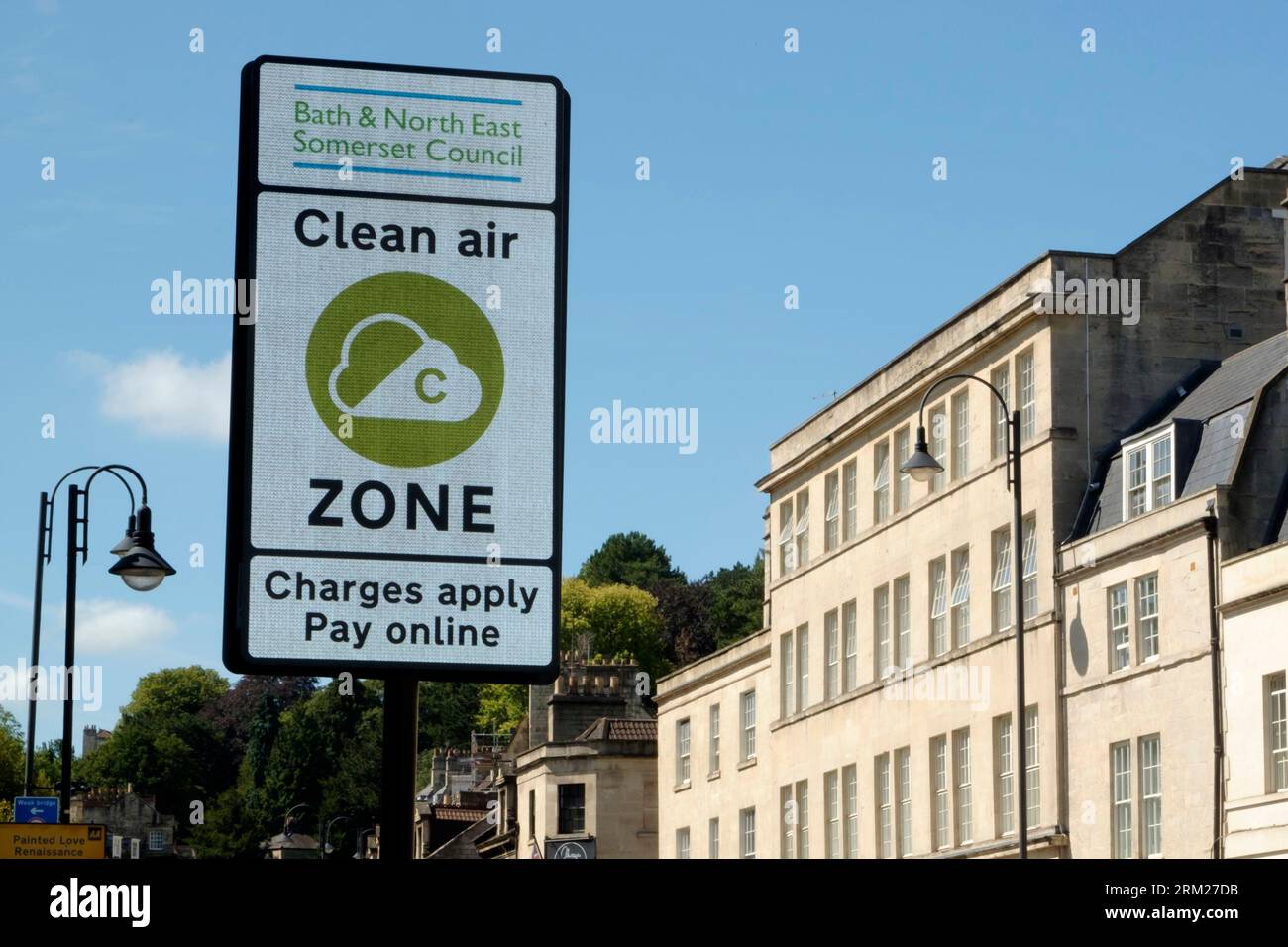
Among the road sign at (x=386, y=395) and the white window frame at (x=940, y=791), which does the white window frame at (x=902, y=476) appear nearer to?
the white window frame at (x=940, y=791)

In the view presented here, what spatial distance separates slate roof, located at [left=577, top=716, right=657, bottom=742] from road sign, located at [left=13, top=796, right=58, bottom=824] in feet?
183

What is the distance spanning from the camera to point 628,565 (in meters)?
166

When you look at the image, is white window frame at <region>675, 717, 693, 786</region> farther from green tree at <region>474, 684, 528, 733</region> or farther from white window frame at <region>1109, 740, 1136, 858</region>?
green tree at <region>474, 684, 528, 733</region>

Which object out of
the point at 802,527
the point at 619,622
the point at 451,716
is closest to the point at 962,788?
the point at 802,527

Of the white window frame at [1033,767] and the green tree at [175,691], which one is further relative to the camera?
the green tree at [175,691]

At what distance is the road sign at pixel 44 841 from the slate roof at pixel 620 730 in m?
61.3

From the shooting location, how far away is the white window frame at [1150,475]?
153 feet

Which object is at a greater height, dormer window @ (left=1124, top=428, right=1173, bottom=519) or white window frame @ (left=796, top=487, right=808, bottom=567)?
white window frame @ (left=796, top=487, right=808, bottom=567)

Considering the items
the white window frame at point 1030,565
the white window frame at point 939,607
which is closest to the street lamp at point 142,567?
the white window frame at point 1030,565

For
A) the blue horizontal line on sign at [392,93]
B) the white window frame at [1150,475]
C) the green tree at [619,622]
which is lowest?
the blue horizontal line on sign at [392,93]

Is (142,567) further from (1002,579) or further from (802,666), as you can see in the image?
(802,666)

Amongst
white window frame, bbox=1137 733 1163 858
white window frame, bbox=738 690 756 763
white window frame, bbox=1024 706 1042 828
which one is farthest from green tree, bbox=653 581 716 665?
white window frame, bbox=1137 733 1163 858

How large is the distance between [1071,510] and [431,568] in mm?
45456

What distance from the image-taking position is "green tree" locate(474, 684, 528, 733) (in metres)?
150
